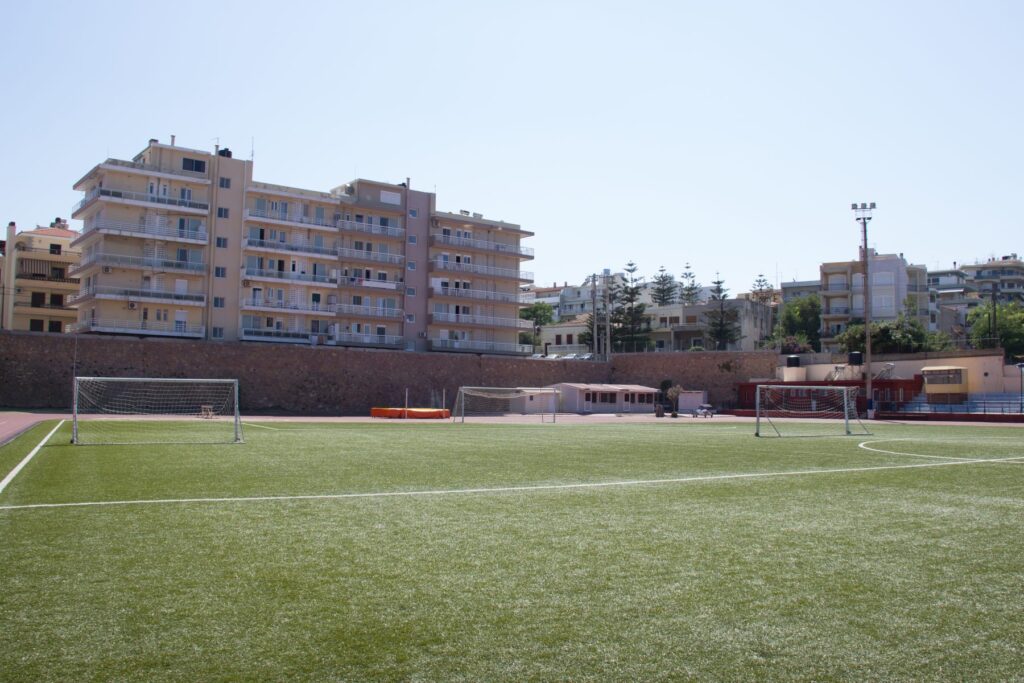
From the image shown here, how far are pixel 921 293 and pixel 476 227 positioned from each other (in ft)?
188

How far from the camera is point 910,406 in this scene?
62.2 metres

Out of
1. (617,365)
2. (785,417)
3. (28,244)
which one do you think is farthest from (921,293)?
(28,244)

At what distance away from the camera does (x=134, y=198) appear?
64.6 m

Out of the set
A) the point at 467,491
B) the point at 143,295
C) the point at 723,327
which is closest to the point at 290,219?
the point at 143,295

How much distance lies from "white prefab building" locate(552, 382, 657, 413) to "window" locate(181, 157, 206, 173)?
117 feet

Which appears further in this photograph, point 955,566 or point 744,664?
point 955,566

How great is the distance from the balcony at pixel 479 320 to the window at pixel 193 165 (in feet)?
82.9

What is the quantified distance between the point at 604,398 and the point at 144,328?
130ft

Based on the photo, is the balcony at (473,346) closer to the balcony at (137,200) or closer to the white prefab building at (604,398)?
the white prefab building at (604,398)

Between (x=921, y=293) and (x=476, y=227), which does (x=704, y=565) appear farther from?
(x=921, y=293)

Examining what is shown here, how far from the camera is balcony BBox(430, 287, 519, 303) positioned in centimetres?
8219

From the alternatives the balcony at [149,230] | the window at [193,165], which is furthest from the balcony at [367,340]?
the window at [193,165]

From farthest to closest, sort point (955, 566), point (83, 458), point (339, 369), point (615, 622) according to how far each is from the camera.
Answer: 1. point (339, 369)
2. point (83, 458)
3. point (955, 566)
4. point (615, 622)

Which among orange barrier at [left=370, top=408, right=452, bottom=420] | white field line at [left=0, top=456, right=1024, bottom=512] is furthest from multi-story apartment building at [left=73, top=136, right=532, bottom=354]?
white field line at [left=0, top=456, right=1024, bottom=512]
